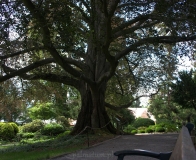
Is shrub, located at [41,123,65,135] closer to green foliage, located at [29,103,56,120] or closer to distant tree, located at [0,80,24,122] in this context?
distant tree, located at [0,80,24,122]

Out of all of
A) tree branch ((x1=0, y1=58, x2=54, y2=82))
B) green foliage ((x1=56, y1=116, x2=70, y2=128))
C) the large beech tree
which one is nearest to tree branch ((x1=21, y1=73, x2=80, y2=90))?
the large beech tree

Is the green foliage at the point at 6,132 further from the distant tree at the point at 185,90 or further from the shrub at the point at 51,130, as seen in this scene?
the distant tree at the point at 185,90

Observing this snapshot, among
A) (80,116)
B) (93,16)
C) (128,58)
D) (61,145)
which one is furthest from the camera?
(128,58)

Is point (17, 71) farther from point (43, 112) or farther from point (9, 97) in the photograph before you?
point (43, 112)

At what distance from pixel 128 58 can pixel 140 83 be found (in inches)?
99.6

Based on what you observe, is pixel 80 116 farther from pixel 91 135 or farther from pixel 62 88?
pixel 62 88

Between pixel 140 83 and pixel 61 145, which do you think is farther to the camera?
pixel 140 83

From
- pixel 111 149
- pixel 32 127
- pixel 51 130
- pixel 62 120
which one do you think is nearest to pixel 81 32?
pixel 111 149

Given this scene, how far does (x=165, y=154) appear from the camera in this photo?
3.39m

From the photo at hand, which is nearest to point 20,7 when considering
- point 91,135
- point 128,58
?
point 91,135

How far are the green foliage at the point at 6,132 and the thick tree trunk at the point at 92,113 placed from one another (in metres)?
10.5

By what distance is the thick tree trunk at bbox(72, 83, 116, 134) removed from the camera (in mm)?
17141

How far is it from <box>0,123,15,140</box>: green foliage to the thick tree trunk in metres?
10.5

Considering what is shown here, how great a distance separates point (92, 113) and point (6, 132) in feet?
38.0
